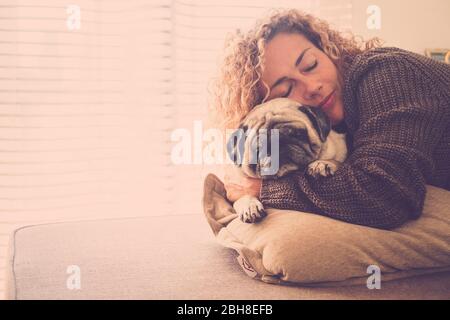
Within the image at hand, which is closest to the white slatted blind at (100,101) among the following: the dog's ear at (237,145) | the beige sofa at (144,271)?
the beige sofa at (144,271)

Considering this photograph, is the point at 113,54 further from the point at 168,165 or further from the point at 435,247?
the point at 435,247

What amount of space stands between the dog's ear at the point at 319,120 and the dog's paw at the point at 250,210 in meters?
0.25

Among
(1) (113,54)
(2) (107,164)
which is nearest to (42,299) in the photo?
(2) (107,164)

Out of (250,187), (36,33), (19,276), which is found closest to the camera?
(19,276)

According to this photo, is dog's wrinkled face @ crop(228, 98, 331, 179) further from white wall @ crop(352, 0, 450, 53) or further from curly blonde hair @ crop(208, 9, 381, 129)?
white wall @ crop(352, 0, 450, 53)

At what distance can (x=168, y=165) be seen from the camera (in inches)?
97.2

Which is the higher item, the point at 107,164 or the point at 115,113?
the point at 115,113

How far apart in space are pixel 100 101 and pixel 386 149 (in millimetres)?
1606

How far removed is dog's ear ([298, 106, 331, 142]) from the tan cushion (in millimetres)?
255

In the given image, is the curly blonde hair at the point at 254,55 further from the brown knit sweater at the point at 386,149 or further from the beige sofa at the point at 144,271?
the beige sofa at the point at 144,271

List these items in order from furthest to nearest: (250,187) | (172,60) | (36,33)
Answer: (172,60) < (36,33) < (250,187)

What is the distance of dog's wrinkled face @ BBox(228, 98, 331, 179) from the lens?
121 cm

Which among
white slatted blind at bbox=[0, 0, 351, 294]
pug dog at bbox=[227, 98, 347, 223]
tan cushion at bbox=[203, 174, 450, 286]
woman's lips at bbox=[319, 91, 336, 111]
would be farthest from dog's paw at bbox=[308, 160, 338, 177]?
white slatted blind at bbox=[0, 0, 351, 294]

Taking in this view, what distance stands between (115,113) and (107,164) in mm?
261
